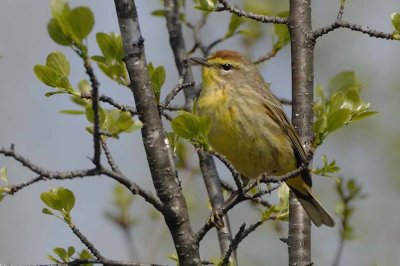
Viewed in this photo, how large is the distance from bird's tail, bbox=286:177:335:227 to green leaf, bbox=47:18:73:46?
240 cm

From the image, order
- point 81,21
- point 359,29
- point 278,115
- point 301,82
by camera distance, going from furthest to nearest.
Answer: point 278,115
point 301,82
point 359,29
point 81,21

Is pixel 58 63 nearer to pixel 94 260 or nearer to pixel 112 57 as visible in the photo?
pixel 112 57

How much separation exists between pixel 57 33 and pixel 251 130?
2.33 metres

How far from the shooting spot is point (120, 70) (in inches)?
140

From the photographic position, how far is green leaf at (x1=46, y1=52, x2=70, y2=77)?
3.22m

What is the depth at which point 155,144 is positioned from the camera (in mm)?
3152

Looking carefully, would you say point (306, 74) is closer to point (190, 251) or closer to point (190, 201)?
point (190, 251)

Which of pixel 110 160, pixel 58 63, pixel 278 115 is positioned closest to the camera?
pixel 110 160

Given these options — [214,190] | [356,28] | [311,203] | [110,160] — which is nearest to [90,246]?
[110,160]

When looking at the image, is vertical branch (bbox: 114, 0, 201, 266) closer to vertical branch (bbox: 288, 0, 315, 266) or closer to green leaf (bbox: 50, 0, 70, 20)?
green leaf (bbox: 50, 0, 70, 20)

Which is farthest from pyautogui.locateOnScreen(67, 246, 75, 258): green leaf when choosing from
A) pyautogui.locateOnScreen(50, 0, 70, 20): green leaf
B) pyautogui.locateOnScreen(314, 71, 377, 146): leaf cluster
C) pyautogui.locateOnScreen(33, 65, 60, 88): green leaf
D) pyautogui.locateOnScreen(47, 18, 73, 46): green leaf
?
pyautogui.locateOnScreen(314, 71, 377, 146): leaf cluster

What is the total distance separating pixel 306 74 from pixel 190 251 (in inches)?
54.8

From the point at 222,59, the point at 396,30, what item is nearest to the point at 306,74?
the point at 396,30

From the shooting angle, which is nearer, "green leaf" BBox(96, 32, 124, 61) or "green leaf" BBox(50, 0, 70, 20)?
"green leaf" BBox(50, 0, 70, 20)
